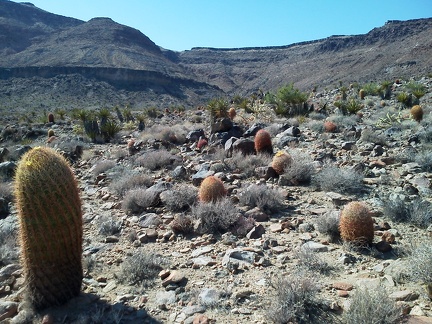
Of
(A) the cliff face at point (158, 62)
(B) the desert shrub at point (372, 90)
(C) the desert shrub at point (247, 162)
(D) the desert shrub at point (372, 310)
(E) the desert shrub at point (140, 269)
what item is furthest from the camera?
(A) the cliff face at point (158, 62)

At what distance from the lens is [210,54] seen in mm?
111125

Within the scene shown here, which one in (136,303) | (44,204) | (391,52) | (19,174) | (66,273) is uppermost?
(391,52)

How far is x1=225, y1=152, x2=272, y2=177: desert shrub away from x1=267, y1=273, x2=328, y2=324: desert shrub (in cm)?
502

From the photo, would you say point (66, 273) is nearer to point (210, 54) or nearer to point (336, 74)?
point (336, 74)

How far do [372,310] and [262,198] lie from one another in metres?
3.42

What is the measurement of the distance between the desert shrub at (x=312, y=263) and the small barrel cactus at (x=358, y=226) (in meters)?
0.55

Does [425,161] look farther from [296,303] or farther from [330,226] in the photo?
[296,303]

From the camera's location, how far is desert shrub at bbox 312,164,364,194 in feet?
23.5

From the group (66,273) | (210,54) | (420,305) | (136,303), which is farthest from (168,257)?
(210,54)

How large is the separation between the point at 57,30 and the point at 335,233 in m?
97.6

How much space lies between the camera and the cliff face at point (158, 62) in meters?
57.2

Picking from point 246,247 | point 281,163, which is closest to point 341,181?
point 281,163

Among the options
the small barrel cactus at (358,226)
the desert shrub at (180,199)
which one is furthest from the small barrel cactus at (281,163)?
the small barrel cactus at (358,226)

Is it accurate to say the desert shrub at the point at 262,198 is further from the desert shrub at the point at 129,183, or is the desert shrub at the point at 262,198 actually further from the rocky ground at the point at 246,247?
the desert shrub at the point at 129,183
